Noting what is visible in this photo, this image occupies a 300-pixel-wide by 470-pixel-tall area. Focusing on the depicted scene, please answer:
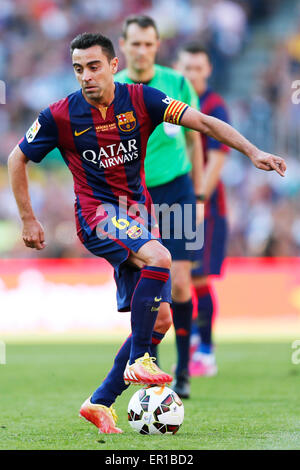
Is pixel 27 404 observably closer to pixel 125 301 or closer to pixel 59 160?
pixel 125 301

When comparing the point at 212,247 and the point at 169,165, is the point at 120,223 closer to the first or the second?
the point at 169,165

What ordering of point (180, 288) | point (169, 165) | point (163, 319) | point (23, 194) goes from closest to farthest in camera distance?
point (23, 194) → point (163, 319) → point (169, 165) → point (180, 288)

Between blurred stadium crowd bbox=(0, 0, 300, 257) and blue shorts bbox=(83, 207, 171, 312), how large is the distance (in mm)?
9414

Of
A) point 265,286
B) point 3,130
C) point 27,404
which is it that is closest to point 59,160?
point 3,130

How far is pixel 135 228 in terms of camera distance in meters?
4.73

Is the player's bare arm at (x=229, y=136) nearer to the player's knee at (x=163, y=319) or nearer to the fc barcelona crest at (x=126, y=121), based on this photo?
the fc barcelona crest at (x=126, y=121)

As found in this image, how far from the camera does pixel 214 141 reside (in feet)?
27.5

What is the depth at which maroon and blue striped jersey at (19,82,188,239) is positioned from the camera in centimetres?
483

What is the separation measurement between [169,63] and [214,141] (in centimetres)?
854

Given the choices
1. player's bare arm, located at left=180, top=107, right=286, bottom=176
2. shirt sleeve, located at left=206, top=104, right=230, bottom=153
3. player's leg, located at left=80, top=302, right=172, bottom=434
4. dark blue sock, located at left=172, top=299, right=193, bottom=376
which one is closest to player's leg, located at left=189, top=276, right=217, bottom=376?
shirt sleeve, located at left=206, top=104, right=230, bottom=153

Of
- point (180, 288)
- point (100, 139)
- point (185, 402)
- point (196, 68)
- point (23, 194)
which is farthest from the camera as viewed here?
point (196, 68)

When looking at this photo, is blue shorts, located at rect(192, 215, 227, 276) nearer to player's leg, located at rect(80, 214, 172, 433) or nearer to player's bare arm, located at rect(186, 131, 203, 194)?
player's bare arm, located at rect(186, 131, 203, 194)

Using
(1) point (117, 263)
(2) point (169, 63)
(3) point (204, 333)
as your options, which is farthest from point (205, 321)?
(2) point (169, 63)

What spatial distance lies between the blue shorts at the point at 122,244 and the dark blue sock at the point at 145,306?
16cm
